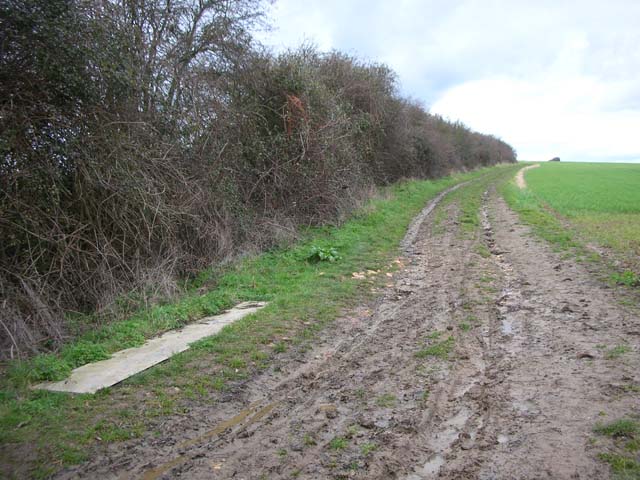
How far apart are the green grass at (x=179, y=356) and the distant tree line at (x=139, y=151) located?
736 mm

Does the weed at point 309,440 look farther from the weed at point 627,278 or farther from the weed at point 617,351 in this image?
the weed at point 627,278

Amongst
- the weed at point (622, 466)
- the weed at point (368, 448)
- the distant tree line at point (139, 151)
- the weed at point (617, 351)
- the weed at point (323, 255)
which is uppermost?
the distant tree line at point (139, 151)

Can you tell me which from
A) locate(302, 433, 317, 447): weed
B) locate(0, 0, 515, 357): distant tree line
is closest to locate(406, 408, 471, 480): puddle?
locate(302, 433, 317, 447): weed

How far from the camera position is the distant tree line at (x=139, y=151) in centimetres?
631

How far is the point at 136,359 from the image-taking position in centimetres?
555

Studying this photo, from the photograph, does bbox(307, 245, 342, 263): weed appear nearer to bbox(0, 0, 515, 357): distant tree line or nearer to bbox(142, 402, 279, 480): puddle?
bbox(0, 0, 515, 357): distant tree line

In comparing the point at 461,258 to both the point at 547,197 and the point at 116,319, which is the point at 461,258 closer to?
the point at 116,319

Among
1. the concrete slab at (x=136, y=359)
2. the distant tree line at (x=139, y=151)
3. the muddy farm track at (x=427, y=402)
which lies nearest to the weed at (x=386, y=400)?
the muddy farm track at (x=427, y=402)

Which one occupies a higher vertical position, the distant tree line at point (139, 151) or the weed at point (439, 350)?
the distant tree line at point (139, 151)

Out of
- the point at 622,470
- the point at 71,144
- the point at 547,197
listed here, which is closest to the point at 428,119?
the point at 547,197

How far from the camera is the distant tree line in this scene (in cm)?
631

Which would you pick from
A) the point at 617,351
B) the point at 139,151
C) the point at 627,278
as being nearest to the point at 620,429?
the point at 617,351

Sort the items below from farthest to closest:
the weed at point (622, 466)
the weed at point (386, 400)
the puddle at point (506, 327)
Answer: the puddle at point (506, 327) < the weed at point (386, 400) < the weed at point (622, 466)

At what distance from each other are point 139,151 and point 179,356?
3.91m
